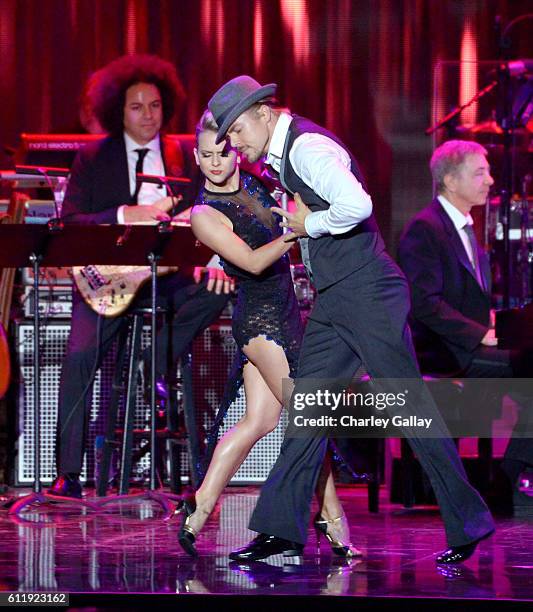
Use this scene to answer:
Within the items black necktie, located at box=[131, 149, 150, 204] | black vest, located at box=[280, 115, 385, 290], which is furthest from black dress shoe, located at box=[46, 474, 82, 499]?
black vest, located at box=[280, 115, 385, 290]

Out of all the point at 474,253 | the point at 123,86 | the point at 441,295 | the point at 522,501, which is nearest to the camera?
the point at 522,501

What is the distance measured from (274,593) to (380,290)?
1.07m

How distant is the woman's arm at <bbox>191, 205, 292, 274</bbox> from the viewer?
4137mm

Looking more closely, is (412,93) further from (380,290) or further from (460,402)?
(380,290)

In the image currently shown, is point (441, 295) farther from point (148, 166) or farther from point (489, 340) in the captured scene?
point (148, 166)

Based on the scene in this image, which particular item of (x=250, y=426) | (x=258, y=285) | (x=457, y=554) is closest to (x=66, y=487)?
(x=250, y=426)

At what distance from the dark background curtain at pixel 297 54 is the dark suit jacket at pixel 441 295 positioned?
5.66 feet

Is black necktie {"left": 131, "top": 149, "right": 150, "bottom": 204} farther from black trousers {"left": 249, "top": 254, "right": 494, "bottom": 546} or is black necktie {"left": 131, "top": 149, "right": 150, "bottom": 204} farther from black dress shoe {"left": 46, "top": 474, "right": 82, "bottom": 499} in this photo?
black trousers {"left": 249, "top": 254, "right": 494, "bottom": 546}

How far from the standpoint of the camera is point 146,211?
19.6ft

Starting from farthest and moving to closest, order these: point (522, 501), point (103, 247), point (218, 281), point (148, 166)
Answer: point (148, 166) < point (218, 281) < point (522, 501) < point (103, 247)

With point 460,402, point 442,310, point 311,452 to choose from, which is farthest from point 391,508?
point 311,452

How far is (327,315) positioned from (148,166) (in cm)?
268

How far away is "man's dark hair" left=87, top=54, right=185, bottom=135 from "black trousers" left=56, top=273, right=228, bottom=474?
43.2 inches

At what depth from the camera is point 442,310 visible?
230 inches
